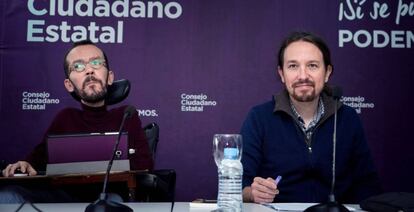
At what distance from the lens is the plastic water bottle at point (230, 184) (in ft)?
5.35

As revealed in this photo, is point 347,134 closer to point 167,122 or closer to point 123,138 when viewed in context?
point 123,138

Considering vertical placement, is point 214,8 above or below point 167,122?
above

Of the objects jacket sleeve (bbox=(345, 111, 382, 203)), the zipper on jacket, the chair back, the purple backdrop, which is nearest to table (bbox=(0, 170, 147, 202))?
the chair back

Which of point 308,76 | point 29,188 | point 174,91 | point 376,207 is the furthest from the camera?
point 174,91

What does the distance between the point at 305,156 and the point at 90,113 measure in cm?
132

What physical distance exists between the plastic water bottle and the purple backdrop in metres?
1.90

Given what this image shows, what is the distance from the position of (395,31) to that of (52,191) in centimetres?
266

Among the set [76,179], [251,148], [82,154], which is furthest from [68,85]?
[251,148]

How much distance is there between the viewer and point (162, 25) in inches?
145

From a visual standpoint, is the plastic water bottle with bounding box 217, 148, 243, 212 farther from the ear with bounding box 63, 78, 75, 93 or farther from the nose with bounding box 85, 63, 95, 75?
the ear with bounding box 63, 78, 75, 93

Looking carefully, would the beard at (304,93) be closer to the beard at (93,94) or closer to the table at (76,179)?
the table at (76,179)

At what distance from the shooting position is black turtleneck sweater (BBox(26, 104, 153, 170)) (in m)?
2.81

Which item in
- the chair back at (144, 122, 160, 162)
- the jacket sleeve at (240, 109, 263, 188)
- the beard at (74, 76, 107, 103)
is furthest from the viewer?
the beard at (74, 76, 107, 103)

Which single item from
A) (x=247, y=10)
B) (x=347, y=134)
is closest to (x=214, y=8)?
(x=247, y=10)
